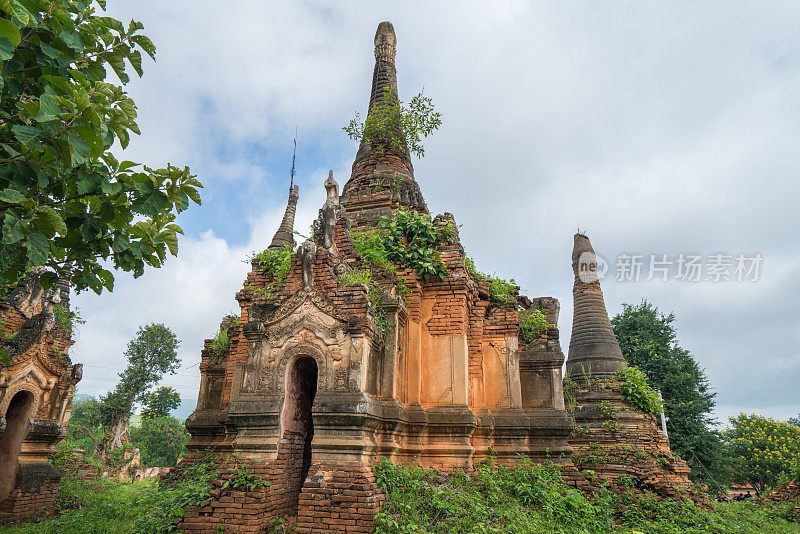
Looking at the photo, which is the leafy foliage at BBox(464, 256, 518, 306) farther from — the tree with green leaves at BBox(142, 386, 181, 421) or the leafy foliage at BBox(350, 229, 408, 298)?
the tree with green leaves at BBox(142, 386, 181, 421)

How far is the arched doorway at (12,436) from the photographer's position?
11.3 meters

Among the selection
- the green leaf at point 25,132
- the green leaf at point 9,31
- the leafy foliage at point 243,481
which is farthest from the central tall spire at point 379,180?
the green leaf at point 9,31

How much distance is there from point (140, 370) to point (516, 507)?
39.7 metres

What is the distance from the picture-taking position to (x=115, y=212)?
4.33 metres

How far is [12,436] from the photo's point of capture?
11570 mm

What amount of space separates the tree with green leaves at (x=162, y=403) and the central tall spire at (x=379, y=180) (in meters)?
39.6

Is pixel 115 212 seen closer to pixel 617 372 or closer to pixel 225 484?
pixel 225 484

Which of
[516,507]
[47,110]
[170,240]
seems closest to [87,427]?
[516,507]

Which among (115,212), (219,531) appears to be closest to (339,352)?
(219,531)

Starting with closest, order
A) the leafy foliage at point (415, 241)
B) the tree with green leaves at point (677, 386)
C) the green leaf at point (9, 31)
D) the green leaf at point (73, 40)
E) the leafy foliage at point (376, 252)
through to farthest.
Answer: the green leaf at point (9, 31), the green leaf at point (73, 40), the leafy foliage at point (376, 252), the leafy foliage at point (415, 241), the tree with green leaves at point (677, 386)

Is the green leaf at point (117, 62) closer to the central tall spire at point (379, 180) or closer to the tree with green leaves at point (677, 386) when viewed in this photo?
the central tall spire at point (379, 180)

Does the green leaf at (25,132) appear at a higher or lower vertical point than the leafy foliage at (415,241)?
lower

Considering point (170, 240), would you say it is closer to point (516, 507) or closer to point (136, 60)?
point (136, 60)

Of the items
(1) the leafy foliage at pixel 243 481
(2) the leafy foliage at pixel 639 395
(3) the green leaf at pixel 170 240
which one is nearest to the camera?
(3) the green leaf at pixel 170 240
